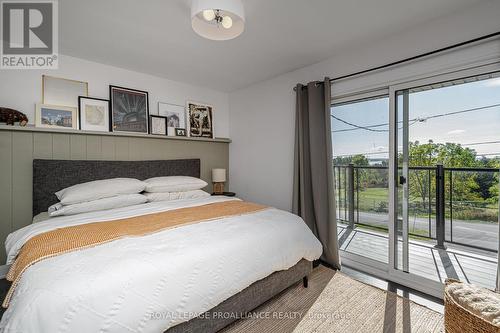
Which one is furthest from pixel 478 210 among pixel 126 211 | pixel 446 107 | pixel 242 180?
pixel 126 211

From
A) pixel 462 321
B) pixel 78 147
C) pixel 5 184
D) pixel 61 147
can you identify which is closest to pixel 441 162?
pixel 462 321

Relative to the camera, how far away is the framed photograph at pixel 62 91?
8.35ft

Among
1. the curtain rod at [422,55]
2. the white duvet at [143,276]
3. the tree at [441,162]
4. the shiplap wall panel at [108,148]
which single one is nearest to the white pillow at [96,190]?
the white duvet at [143,276]

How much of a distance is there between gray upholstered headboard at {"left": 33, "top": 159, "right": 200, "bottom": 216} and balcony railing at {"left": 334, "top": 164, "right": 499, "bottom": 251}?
110 inches

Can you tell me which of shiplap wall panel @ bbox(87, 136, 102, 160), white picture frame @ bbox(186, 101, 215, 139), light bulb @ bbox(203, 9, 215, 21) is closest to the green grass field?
light bulb @ bbox(203, 9, 215, 21)

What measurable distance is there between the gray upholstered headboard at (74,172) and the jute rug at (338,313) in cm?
222

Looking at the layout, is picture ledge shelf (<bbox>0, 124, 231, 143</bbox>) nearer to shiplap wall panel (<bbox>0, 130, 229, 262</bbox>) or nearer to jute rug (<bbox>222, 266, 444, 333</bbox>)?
shiplap wall panel (<bbox>0, 130, 229, 262</bbox>)

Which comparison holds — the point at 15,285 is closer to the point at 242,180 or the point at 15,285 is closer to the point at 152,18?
the point at 152,18

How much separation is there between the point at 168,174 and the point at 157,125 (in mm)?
737

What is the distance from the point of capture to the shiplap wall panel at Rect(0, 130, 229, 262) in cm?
229

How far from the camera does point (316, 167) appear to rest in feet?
9.26

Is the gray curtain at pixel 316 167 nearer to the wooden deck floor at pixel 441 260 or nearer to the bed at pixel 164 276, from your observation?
the wooden deck floor at pixel 441 260

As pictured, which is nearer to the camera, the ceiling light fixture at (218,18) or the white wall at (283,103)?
the ceiling light fixture at (218,18)

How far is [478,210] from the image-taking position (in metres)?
2.11
